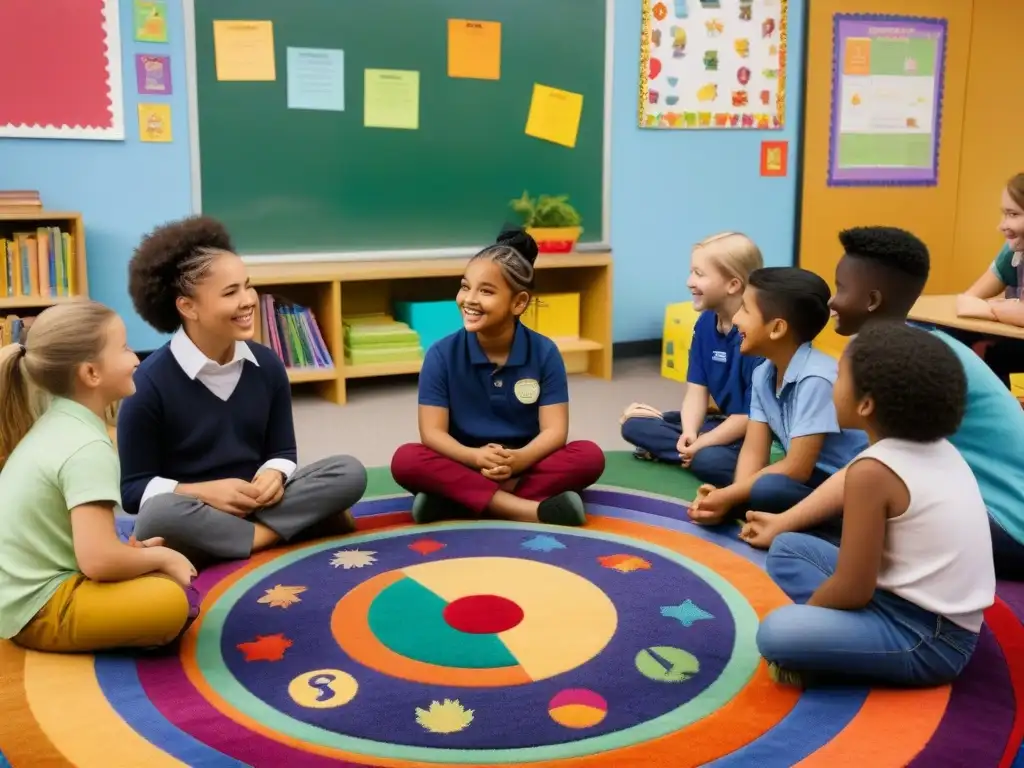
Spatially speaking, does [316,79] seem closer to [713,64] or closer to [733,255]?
[713,64]

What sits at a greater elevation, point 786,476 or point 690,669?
point 786,476

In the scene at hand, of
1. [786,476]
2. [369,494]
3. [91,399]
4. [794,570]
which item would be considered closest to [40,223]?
[369,494]

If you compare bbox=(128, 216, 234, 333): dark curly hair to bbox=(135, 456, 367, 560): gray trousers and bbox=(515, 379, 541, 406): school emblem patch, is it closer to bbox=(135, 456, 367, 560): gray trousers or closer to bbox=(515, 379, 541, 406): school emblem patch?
bbox=(135, 456, 367, 560): gray trousers

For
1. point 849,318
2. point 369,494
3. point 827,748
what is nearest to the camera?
point 827,748

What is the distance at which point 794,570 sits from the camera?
6.19 feet

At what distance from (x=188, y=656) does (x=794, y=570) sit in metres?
1.08

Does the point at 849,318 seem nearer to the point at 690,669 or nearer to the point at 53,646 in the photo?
the point at 690,669

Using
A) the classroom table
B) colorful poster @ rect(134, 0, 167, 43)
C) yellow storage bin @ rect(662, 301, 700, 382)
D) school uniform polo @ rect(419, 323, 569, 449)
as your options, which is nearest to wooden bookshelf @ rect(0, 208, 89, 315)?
colorful poster @ rect(134, 0, 167, 43)

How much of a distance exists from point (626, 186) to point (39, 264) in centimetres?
253

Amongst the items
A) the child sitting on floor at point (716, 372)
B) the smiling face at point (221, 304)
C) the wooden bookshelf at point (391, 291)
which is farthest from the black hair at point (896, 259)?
the wooden bookshelf at point (391, 291)

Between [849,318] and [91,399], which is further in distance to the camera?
[849,318]

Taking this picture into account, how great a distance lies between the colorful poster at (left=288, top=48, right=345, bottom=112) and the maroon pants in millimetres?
2043

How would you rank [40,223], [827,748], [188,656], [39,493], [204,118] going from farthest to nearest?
[204,118] → [40,223] → [188,656] → [39,493] → [827,748]

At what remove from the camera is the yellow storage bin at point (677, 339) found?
4.53 m
